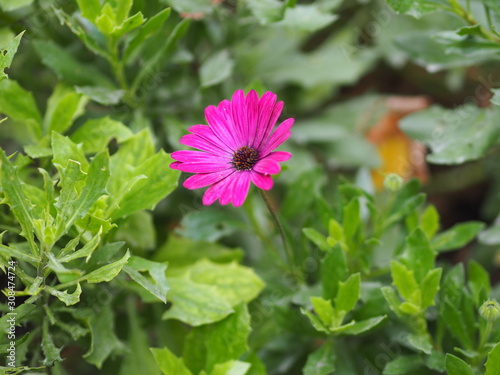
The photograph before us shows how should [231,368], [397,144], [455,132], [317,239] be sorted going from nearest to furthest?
[231,368]
[317,239]
[455,132]
[397,144]

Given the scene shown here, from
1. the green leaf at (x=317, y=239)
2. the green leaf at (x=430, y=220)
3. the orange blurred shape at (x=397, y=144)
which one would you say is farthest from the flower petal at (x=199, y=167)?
the orange blurred shape at (x=397, y=144)

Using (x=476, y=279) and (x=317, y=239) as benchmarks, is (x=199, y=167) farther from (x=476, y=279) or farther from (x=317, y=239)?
(x=476, y=279)

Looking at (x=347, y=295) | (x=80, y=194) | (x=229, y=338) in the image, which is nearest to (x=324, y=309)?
(x=347, y=295)

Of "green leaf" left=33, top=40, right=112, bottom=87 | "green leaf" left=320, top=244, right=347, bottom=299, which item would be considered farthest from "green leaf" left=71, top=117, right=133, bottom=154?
"green leaf" left=320, top=244, right=347, bottom=299

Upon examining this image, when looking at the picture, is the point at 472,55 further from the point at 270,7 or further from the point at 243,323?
the point at 243,323

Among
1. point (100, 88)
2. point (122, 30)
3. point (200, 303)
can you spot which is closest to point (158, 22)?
point (122, 30)
